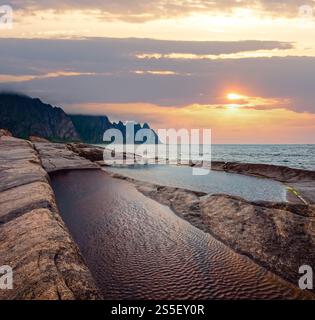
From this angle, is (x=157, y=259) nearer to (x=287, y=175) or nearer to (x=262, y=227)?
(x=262, y=227)

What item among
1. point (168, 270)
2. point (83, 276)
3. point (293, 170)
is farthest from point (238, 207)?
point (293, 170)

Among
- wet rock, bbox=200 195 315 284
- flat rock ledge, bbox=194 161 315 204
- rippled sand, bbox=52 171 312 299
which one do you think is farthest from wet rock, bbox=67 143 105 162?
wet rock, bbox=200 195 315 284

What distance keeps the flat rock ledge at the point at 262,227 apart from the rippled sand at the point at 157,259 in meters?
0.64

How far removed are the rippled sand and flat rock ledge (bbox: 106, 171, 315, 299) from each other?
2.11ft

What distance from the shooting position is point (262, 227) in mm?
15180

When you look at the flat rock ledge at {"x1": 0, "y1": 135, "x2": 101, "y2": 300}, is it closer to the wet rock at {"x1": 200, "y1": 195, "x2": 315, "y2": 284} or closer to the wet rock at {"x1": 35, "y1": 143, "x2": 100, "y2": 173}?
the wet rock at {"x1": 200, "y1": 195, "x2": 315, "y2": 284}

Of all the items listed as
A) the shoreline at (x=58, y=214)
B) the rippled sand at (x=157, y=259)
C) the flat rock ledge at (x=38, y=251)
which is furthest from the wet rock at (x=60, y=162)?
the flat rock ledge at (x=38, y=251)

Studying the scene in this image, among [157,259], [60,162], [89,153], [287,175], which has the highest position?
[157,259]

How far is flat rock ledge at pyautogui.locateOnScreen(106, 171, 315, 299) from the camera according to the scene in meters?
12.5

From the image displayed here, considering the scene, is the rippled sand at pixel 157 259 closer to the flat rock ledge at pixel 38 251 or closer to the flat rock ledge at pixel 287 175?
the flat rock ledge at pixel 38 251

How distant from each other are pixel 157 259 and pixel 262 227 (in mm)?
5581

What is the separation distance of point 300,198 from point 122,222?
46.3 ft

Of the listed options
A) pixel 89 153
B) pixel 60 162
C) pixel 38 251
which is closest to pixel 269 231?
pixel 38 251
